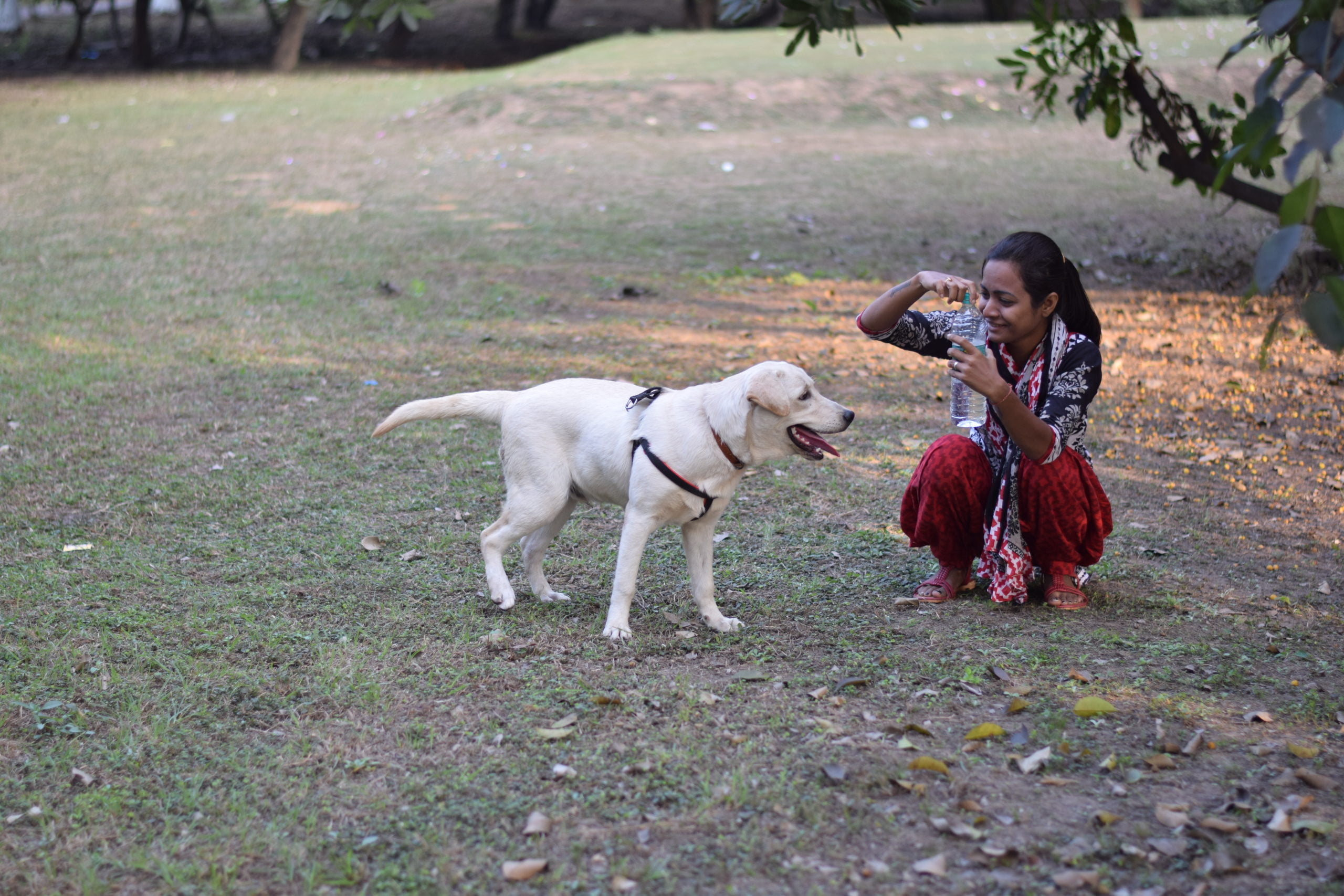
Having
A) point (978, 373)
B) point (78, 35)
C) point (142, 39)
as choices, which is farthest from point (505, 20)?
point (978, 373)

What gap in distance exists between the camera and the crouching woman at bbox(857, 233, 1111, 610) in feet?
13.3

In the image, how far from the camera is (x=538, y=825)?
3006 mm

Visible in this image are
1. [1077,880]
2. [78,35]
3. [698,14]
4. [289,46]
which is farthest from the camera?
[698,14]

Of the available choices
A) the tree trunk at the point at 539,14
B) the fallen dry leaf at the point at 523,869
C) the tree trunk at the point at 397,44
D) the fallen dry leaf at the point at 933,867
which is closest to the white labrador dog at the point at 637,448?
the fallen dry leaf at the point at 523,869

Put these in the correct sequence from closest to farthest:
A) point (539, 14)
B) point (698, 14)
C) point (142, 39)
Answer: point (142, 39) → point (698, 14) → point (539, 14)

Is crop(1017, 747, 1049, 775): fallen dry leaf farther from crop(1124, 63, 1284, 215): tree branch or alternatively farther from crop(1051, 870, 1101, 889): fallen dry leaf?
crop(1124, 63, 1284, 215): tree branch

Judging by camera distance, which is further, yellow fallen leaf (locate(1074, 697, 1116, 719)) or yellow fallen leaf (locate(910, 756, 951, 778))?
yellow fallen leaf (locate(1074, 697, 1116, 719))

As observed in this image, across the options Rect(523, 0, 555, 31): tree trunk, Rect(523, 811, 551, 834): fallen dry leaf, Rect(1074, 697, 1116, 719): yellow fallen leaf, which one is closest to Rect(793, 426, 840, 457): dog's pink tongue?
Rect(1074, 697, 1116, 719): yellow fallen leaf

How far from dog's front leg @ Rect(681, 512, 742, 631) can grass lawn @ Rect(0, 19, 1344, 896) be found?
0.29ft

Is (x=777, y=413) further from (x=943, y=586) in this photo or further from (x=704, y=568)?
(x=943, y=586)

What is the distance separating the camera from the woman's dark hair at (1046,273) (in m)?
4.02

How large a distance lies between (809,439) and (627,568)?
785 millimetres

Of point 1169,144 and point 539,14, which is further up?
point 539,14

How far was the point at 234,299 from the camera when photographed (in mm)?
9344
